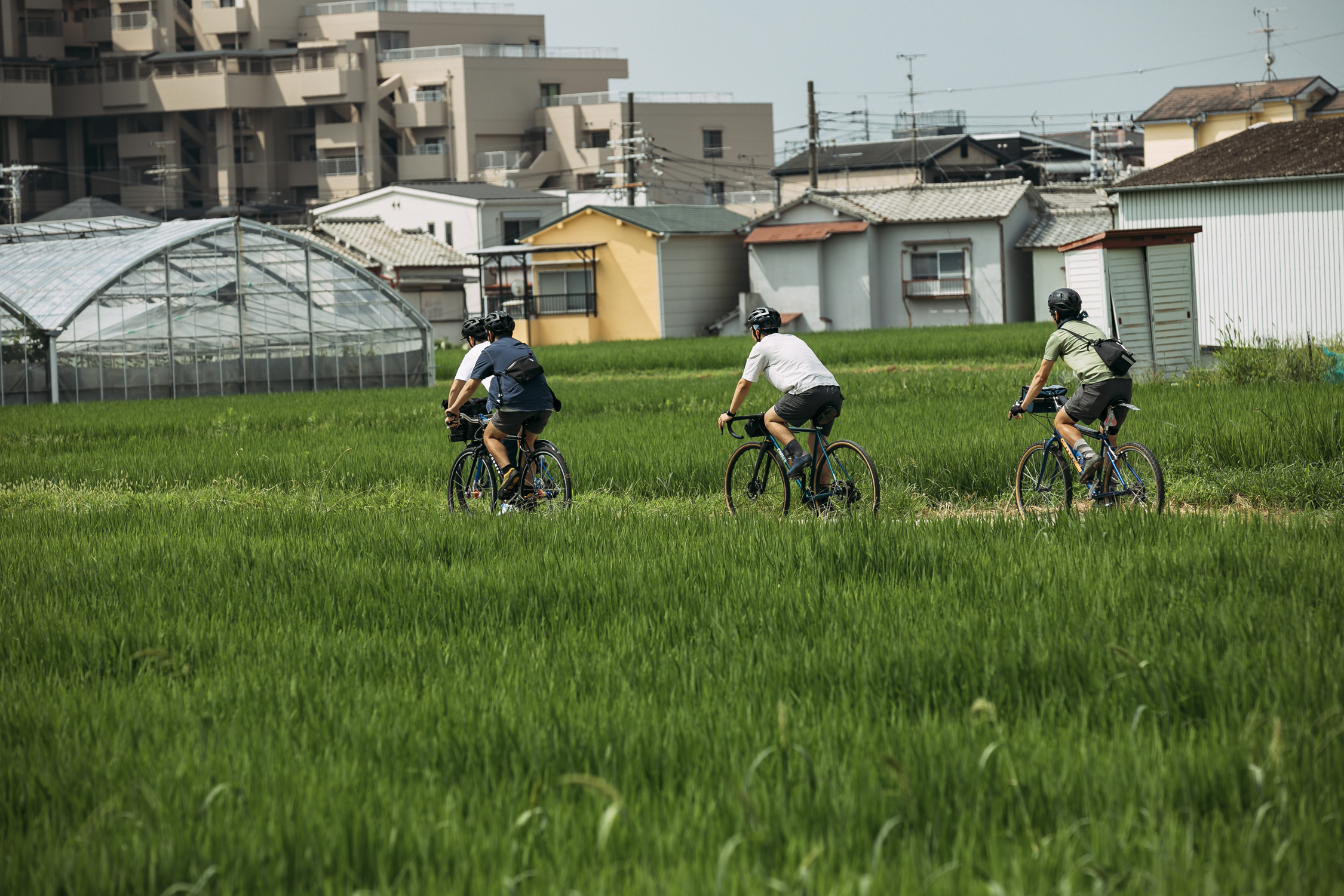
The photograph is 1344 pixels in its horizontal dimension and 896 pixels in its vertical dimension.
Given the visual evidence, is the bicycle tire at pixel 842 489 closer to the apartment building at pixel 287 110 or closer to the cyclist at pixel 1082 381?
the cyclist at pixel 1082 381

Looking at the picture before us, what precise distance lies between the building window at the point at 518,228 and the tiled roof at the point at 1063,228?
71.2 ft

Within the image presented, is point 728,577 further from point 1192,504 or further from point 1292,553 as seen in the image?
point 1192,504

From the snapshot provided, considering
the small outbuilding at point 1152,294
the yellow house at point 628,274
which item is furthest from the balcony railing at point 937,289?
the small outbuilding at point 1152,294

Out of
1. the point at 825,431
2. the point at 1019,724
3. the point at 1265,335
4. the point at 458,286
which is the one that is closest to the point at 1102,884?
the point at 1019,724

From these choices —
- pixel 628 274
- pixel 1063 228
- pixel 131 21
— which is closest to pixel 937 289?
pixel 1063 228

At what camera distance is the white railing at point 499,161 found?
6850 cm

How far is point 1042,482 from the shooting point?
921 centimetres

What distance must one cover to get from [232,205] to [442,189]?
1755 centimetres

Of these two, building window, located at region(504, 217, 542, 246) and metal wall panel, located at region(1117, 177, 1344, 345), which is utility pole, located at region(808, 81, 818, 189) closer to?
building window, located at region(504, 217, 542, 246)

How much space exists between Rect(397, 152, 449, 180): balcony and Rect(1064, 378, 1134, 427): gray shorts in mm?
63766

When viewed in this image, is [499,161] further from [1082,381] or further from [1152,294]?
[1082,381]

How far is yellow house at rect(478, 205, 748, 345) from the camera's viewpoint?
142 ft

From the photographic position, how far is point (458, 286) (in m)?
47.2

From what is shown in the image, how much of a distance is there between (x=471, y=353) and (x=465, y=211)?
147 feet
